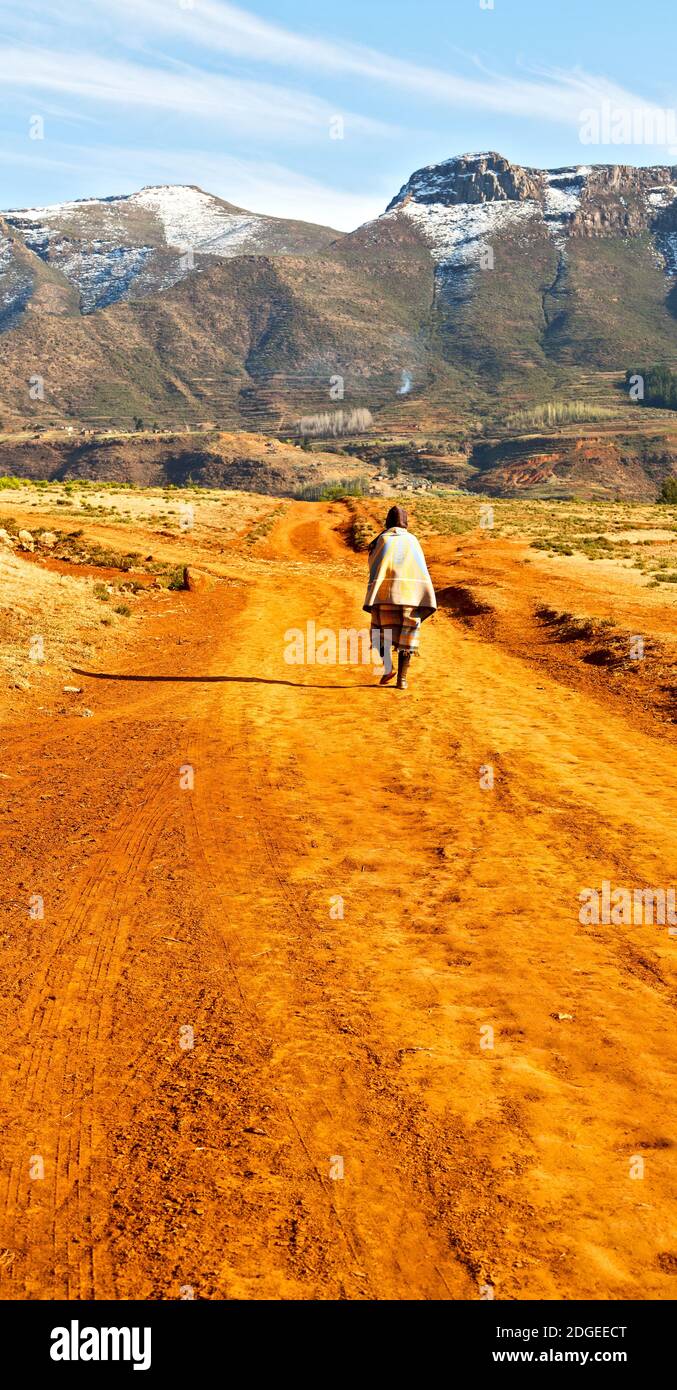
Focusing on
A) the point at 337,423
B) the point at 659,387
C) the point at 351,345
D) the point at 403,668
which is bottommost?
the point at 403,668

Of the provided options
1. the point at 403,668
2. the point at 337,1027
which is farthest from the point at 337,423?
the point at 337,1027

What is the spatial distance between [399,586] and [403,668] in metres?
1.17

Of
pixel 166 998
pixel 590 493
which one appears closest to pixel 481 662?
pixel 166 998

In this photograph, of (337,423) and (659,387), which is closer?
(659,387)

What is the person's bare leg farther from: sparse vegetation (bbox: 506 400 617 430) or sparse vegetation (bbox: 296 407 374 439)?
sparse vegetation (bbox: 296 407 374 439)

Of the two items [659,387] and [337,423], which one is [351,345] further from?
[659,387]

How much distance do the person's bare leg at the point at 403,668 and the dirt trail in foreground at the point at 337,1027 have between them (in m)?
2.82

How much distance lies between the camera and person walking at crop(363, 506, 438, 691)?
40.9ft

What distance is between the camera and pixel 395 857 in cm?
720

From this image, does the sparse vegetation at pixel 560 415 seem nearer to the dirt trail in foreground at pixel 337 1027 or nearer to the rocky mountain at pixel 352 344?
the rocky mountain at pixel 352 344

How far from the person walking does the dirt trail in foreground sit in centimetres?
281

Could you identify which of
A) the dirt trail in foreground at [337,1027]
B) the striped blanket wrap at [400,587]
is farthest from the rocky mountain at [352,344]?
the dirt trail in foreground at [337,1027]

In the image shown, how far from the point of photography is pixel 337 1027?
487 centimetres

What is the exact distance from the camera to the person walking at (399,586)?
12.5m
